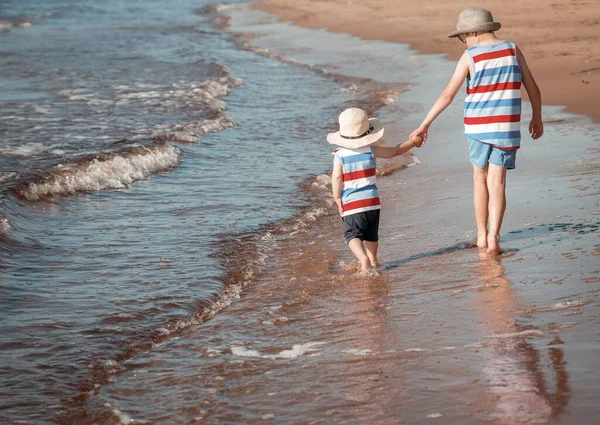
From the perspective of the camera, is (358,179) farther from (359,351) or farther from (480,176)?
(359,351)

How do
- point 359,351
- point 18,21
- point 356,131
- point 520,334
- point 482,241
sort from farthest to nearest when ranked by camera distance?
A: 1. point 18,21
2. point 482,241
3. point 356,131
4. point 359,351
5. point 520,334

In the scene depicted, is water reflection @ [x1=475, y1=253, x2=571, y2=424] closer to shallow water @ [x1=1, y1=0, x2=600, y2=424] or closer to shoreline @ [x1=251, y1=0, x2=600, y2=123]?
shallow water @ [x1=1, y1=0, x2=600, y2=424]

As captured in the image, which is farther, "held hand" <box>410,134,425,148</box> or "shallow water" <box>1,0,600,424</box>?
"held hand" <box>410,134,425,148</box>

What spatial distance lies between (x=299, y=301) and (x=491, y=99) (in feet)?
5.80

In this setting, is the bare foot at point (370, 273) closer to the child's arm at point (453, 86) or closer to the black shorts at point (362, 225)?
the black shorts at point (362, 225)

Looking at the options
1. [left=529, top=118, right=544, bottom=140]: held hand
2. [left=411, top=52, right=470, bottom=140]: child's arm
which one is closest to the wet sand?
[left=529, top=118, right=544, bottom=140]: held hand

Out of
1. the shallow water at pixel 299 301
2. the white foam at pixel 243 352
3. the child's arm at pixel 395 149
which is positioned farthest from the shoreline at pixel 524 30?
the white foam at pixel 243 352

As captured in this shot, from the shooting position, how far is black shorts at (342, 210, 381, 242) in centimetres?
580

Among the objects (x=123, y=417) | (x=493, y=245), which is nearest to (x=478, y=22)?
(x=493, y=245)

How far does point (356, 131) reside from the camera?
569 centimetres

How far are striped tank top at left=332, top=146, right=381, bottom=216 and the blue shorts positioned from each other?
2.21 feet

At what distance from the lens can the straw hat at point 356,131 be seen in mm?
5660

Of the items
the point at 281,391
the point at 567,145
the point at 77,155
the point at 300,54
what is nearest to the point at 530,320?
the point at 281,391

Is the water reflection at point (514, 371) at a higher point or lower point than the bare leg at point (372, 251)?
higher
